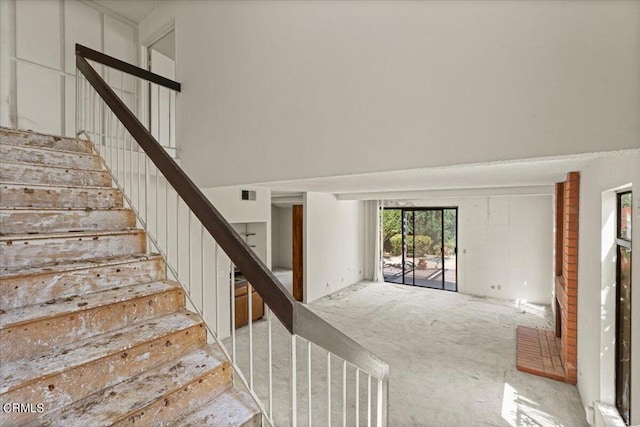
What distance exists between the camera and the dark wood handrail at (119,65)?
2914 millimetres

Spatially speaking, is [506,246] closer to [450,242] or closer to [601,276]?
[450,242]

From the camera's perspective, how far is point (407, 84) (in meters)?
2.08

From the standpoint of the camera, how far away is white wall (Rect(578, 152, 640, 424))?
1853 mm

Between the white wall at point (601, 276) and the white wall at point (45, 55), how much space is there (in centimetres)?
594

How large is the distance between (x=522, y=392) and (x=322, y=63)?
4.12 meters

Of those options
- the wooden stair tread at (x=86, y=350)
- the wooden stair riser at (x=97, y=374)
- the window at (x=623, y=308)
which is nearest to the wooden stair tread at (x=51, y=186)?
the wooden stair tread at (x=86, y=350)

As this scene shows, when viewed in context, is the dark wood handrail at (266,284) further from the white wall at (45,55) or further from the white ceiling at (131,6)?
the white ceiling at (131,6)

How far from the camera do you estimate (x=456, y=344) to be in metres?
4.73

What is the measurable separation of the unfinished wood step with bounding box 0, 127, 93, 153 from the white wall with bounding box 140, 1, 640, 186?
44.2 inches

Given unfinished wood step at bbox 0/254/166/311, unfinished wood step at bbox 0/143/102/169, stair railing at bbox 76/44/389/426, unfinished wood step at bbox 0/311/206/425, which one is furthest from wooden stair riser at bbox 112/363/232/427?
unfinished wood step at bbox 0/143/102/169

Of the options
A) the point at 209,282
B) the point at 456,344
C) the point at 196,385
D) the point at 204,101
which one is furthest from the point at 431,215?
the point at 196,385

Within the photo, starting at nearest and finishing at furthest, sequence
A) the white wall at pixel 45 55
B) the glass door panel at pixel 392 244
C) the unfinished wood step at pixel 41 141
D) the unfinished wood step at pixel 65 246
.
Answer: the unfinished wood step at pixel 65 246, the unfinished wood step at pixel 41 141, the white wall at pixel 45 55, the glass door panel at pixel 392 244

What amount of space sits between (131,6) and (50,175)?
3613 millimetres

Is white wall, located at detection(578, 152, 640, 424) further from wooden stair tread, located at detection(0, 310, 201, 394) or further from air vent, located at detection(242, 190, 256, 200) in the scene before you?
air vent, located at detection(242, 190, 256, 200)
